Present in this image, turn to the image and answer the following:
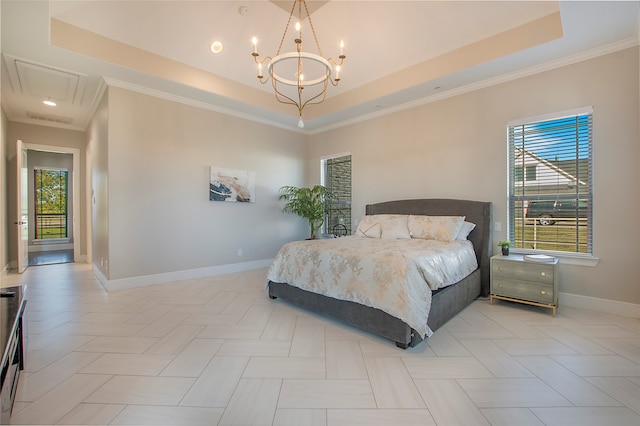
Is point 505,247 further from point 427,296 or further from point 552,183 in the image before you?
point 427,296

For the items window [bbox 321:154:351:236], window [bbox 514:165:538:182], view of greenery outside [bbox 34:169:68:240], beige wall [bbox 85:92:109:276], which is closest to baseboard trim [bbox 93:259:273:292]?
beige wall [bbox 85:92:109:276]

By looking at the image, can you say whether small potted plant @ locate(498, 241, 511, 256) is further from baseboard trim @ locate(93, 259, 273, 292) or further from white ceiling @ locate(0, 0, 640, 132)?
baseboard trim @ locate(93, 259, 273, 292)

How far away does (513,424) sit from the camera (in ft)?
4.90

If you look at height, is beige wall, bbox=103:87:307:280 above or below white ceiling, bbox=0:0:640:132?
below

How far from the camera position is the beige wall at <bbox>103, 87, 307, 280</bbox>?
3986 mm

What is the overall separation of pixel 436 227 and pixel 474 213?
0.58m

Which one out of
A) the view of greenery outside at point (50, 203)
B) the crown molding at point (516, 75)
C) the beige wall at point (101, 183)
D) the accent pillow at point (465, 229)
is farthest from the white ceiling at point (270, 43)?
the view of greenery outside at point (50, 203)

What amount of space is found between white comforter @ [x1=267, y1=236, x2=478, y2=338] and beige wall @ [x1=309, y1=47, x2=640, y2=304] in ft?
3.69

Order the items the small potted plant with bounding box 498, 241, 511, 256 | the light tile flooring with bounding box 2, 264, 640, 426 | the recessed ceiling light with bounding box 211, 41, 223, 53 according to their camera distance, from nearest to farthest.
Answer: the light tile flooring with bounding box 2, 264, 640, 426
the small potted plant with bounding box 498, 241, 511, 256
the recessed ceiling light with bounding box 211, 41, 223, 53

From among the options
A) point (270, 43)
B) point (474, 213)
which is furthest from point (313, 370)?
point (270, 43)

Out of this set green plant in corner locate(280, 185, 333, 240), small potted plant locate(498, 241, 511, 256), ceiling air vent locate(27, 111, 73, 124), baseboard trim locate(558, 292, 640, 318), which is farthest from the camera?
green plant in corner locate(280, 185, 333, 240)

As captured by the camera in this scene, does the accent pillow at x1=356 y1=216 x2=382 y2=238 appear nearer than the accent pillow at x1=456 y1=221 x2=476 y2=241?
No

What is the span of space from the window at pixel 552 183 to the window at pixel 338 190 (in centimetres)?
277

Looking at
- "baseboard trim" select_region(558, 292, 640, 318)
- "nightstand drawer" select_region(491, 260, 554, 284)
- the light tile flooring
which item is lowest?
the light tile flooring
